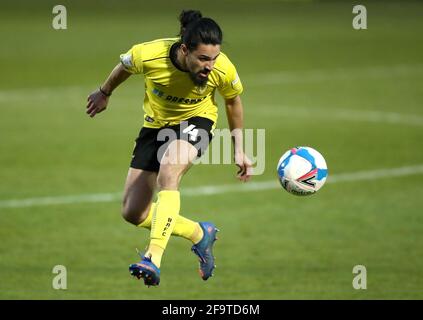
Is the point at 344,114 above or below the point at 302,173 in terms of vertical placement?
above

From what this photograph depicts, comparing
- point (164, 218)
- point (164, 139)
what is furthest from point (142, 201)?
point (164, 218)

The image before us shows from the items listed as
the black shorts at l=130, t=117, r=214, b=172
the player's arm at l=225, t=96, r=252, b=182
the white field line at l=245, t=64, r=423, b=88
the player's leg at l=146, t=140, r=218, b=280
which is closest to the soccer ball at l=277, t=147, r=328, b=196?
the player's arm at l=225, t=96, r=252, b=182

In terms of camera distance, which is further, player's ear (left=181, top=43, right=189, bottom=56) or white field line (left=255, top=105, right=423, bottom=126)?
white field line (left=255, top=105, right=423, bottom=126)

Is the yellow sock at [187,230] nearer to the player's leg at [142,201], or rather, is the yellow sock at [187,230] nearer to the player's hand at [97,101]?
the player's leg at [142,201]

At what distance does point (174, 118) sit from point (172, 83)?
0.43 metres

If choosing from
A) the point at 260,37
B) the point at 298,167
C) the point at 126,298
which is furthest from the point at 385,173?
the point at 260,37

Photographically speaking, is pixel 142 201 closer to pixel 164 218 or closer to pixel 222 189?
pixel 164 218

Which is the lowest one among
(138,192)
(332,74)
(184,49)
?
(138,192)

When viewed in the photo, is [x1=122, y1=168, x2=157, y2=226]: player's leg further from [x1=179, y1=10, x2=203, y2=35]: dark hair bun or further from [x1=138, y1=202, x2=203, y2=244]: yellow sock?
[x1=179, y1=10, x2=203, y2=35]: dark hair bun

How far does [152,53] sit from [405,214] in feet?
24.4

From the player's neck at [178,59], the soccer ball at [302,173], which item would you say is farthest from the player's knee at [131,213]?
the player's neck at [178,59]

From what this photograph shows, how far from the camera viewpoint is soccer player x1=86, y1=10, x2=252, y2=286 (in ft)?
30.1

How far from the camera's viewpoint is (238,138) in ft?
33.1

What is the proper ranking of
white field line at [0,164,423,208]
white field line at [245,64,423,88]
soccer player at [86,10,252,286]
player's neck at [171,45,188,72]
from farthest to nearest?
white field line at [245,64,423,88] < white field line at [0,164,423,208] < player's neck at [171,45,188,72] < soccer player at [86,10,252,286]
